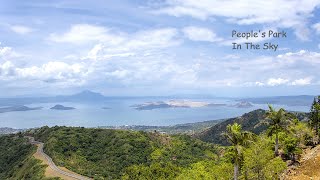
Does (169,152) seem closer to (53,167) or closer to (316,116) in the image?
(53,167)

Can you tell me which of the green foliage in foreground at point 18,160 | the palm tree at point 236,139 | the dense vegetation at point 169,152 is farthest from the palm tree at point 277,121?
the green foliage in foreground at point 18,160

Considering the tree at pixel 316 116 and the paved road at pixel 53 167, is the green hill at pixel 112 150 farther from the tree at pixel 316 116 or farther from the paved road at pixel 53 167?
the tree at pixel 316 116

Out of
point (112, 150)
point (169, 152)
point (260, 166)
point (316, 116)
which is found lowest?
point (169, 152)

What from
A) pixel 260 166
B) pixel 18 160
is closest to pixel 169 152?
pixel 18 160

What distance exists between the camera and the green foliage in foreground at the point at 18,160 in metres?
123

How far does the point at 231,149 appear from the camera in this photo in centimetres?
4781

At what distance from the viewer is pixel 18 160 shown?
509 feet

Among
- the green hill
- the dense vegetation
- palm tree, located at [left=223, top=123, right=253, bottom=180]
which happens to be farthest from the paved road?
palm tree, located at [left=223, top=123, right=253, bottom=180]

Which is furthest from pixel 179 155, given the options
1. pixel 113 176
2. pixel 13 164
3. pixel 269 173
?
pixel 269 173

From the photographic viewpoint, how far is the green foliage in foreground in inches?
4826

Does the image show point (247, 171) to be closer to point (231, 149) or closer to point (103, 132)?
point (231, 149)

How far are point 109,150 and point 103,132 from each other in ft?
80.0

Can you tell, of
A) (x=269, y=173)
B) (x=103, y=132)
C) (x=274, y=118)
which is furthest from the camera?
(x=103, y=132)

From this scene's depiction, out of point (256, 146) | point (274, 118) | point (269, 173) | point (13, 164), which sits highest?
point (274, 118)
